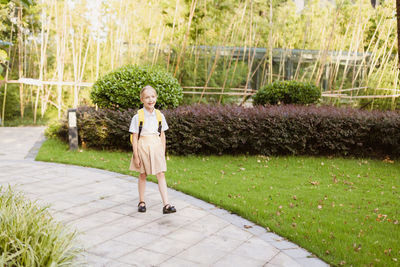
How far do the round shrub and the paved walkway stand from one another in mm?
2171

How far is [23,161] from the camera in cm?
662

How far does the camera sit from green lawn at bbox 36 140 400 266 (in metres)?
3.30

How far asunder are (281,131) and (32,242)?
499 centimetres

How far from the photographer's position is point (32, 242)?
2500 mm

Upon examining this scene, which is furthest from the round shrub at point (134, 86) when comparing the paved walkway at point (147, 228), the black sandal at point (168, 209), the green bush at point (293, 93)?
the black sandal at point (168, 209)

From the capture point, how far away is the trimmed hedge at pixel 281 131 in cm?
684

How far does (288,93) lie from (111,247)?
261 inches

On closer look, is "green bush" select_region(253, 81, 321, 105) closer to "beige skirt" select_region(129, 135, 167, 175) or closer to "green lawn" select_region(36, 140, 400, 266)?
"green lawn" select_region(36, 140, 400, 266)

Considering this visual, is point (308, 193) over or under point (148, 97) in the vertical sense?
under

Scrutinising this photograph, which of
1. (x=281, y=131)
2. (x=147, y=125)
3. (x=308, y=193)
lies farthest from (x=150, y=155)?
(x=281, y=131)

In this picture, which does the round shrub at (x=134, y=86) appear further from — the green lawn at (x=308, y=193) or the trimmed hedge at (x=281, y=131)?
the green lawn at (x=308, y=193)

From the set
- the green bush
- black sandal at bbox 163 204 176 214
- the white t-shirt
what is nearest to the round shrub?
the green bush

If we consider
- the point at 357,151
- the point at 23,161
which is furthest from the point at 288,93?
the point at 23,161

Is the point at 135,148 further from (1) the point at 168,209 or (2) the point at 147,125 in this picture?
(1) the point at 168,209
